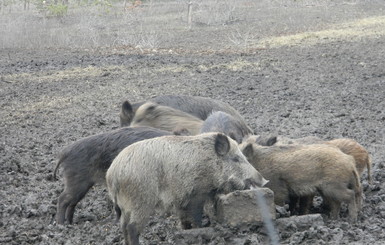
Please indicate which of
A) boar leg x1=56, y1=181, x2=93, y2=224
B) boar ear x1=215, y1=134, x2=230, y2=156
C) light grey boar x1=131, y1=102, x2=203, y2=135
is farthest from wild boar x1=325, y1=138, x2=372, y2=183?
boar leg x1=56, y1=181, x2=93, y2=224

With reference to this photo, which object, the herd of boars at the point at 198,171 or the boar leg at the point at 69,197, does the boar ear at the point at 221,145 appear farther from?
the boar leg at the point at 69,197

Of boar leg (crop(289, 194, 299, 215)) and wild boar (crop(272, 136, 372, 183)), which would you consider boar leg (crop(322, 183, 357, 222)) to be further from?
wild boar (crop(272, 136, 372, 183))

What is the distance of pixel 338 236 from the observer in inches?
182

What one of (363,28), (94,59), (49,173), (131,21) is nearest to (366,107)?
(49,173)

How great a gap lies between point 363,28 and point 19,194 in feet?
50.6

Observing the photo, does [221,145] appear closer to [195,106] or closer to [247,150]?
[247,150]

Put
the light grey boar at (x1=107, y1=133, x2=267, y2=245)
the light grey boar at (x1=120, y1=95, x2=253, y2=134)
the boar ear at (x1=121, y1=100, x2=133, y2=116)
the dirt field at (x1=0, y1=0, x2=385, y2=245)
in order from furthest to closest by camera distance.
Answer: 1. the light grey boar at (x1=120, y1=95, x2=253, y2=134)
2. the boar ear at (x1=121, y1=100, x2=133, y2=116)
3. the dirt field at (x1=0, y1=0, x2=385, y2=245)
4. the light grey boar at (x1=107, y1=133, x2=267, y2=245)

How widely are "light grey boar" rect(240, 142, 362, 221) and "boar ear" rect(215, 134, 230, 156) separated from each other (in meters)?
0.52

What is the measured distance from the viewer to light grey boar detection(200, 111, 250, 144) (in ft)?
21.0

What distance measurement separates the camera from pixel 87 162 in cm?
586

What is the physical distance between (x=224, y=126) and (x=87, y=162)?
1.50m

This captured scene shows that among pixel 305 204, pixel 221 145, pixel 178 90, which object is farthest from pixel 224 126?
→ pixel 178 90

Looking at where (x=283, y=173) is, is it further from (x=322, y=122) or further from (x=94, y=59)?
(x=94, y=59)

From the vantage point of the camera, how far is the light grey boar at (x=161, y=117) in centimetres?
718
